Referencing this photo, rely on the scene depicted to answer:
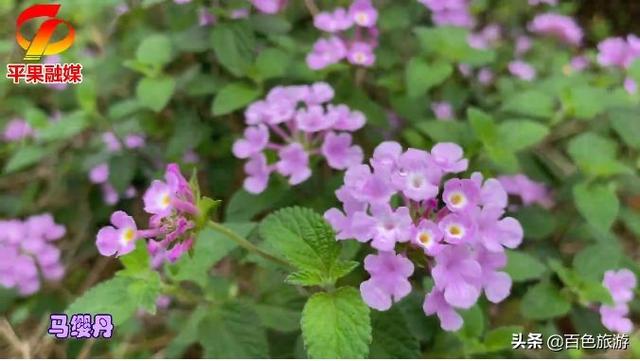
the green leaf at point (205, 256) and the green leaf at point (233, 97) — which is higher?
the green leaf at point (233, 97)

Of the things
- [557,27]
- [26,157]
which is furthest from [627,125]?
[26,157]

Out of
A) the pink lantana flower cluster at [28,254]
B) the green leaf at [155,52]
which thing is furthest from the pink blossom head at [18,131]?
the green leaf at [155,52]

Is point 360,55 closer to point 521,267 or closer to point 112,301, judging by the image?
point 521,267

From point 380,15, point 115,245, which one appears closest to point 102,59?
point 380,15

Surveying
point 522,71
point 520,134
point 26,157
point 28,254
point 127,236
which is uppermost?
point 127,236

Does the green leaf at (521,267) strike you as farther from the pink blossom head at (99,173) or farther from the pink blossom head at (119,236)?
the pink blossom head at (99,173)

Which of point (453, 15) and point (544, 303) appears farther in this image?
point (453, 15)

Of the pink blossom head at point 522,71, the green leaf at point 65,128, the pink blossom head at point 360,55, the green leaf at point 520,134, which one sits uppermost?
the pink blossom head at point 360,55

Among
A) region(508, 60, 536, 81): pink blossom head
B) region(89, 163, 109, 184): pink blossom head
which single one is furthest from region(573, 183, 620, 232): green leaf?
region(89, 163, 109, 184): pink blossom head
